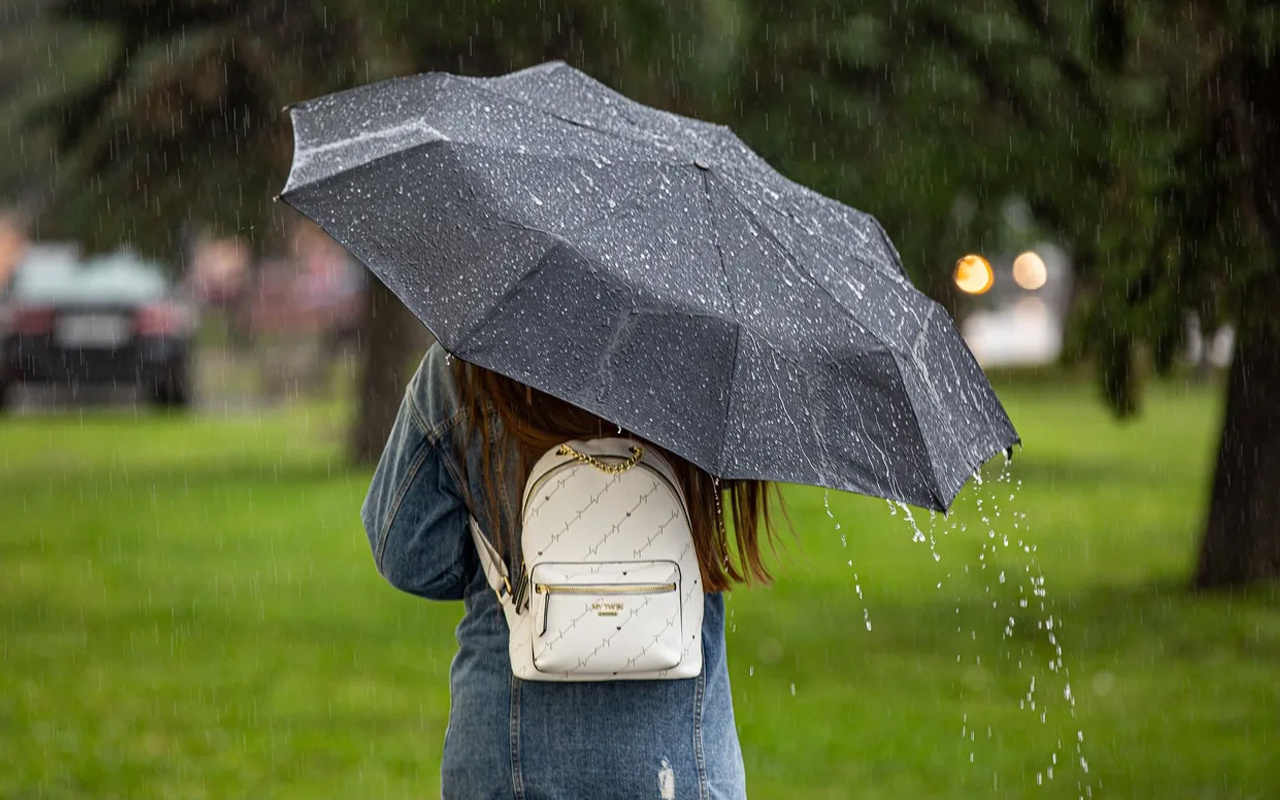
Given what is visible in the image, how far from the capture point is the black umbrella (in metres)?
2.78

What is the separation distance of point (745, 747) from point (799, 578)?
11.5 feet

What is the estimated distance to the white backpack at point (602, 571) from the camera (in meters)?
2.80

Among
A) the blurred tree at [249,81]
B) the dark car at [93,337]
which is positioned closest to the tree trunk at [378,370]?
the blurred tree at [249,81]

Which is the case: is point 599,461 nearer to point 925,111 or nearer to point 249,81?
point 925,111

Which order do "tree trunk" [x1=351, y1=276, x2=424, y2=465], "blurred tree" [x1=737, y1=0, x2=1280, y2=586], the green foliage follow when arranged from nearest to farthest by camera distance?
"blurred tree" [x1=737, y1=0, x2=1280, y2=586]
the green foliage
"tree trunk" [x1=351, y1=276, x2=424, y2=465]

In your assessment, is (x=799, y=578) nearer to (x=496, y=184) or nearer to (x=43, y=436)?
(x=496, y=184)

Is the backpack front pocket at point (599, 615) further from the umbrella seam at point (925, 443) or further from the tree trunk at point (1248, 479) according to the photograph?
the tree trunk at point (1248, 479)

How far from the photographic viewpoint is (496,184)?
299 cm

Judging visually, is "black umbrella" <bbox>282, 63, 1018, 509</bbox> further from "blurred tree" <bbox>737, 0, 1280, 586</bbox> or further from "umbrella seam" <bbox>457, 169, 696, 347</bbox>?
"blurred tree" <bbox>737, 0, 1280, 586</bbox>

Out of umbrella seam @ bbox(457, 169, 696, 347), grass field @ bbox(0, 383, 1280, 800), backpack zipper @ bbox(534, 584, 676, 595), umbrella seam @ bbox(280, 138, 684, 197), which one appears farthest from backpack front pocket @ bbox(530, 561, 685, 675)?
grass field @ bbox(0, 383, 1280, 800)

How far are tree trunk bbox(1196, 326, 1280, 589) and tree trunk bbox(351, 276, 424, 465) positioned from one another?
24.3ft

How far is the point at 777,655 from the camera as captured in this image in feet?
26.6

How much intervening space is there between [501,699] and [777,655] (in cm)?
531

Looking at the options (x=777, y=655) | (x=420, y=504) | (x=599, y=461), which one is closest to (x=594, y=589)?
(x=599, y=461)
